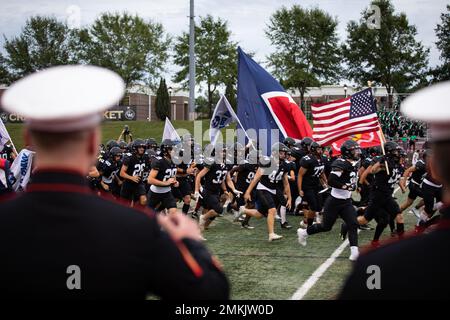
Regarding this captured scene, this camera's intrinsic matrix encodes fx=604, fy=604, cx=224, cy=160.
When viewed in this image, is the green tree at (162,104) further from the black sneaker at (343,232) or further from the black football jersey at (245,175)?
the black sneaker at (343,232)

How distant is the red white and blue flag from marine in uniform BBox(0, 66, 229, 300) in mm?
12567

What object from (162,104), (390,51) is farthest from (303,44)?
(162,104)

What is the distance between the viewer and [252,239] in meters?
11.3

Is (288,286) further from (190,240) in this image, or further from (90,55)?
(90,55)

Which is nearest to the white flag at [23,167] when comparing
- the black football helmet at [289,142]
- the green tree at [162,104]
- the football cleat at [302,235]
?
the football cleat at [302,235]

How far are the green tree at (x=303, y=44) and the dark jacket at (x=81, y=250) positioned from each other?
49508 mm

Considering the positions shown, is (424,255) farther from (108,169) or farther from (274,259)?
(108,169)

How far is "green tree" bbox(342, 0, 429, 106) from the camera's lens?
52219 mm

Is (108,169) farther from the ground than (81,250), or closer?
closer

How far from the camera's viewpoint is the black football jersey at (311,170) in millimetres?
12359

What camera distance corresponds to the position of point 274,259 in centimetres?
935

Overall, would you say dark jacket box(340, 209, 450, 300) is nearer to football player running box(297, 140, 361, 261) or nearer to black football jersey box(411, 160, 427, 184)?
football player running box(297, 140, 361, 261)

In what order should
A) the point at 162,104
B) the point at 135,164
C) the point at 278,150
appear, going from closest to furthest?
the point at 278,150 < the point at 135,164 < the point at 162,104

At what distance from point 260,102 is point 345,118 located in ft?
6.94
